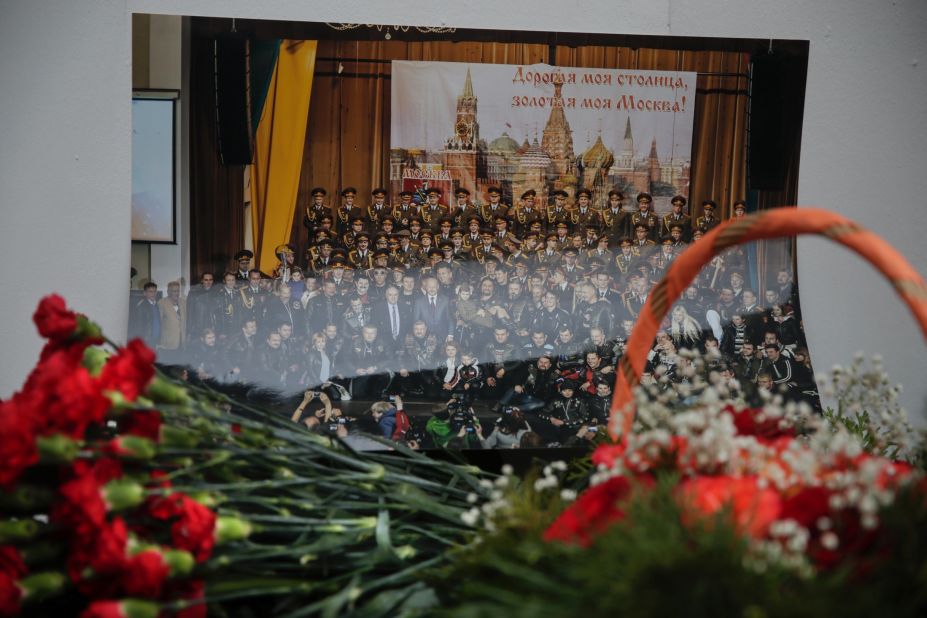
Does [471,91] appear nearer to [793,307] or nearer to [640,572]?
[793,307]

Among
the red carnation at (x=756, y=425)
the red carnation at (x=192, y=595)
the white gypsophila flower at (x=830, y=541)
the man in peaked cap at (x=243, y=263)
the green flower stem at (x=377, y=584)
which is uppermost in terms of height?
the man in peaked cap at (x=243, y=263)

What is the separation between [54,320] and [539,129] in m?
0.64

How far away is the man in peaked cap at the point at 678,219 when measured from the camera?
3.16 ft

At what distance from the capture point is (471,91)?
931 millimetres

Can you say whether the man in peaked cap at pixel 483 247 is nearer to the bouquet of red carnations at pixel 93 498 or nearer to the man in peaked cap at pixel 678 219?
the man in peaked cap at pixel 678 219

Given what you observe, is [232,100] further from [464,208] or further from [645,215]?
[645,215]

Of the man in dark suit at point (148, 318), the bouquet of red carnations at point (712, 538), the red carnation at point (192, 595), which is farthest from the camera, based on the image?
the man in dark suit at point (148, 318)

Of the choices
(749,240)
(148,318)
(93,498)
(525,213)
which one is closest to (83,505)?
(93,498)

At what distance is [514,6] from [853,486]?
731mm

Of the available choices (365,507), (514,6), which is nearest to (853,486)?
(365,507)

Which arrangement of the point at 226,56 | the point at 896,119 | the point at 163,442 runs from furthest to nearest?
the point at 896,119 → the point at 226,56 → the point at 163,442

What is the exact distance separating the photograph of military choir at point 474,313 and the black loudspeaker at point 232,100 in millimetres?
101

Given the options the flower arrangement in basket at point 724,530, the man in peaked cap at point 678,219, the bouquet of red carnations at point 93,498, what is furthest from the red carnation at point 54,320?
the man in peaked cap at point 678,219

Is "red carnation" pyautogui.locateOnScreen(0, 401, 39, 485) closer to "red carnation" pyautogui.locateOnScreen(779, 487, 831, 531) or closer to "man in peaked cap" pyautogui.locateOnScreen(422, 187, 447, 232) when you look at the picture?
"red carnation" pyautogui.locateOnScreen(779, 487, 831, 531)
